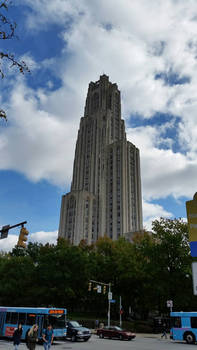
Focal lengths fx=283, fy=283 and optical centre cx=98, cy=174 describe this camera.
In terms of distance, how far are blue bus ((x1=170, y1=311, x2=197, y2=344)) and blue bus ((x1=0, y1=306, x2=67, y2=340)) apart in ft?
37.2

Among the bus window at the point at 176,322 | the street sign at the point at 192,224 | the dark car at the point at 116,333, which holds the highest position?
the street sign at the point at 192,224

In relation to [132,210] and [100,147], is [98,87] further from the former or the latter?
[132,210]

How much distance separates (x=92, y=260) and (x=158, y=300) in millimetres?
14829

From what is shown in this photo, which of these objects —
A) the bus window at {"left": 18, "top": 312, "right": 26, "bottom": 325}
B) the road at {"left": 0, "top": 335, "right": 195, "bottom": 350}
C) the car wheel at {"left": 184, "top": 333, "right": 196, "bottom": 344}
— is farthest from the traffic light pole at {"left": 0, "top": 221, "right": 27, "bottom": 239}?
the car wheel at {"left": 184, "top": 333, "right": 196, "bottom": 344}

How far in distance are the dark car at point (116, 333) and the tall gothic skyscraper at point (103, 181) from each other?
287 ft

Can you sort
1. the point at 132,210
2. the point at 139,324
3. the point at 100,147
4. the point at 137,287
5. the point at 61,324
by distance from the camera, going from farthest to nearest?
the point at 100,147 → the point at 132,210 → the point at 137,287 → the point at 139,324 → the point at 61,324

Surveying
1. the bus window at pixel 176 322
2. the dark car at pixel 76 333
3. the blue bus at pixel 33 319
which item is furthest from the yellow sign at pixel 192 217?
the bus window at pixel 176 322

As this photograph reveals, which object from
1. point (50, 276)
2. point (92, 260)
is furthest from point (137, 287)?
point (50, 276)

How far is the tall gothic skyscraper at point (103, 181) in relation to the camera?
12781cm

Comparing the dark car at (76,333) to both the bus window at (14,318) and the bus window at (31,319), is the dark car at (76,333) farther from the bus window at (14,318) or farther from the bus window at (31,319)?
the bus window at (14,318)

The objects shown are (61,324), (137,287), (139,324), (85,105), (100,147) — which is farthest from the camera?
(85,105)

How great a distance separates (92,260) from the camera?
5447cm

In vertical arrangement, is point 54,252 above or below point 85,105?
below

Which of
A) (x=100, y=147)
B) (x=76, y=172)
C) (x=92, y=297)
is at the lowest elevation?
(x=92, y=297)
